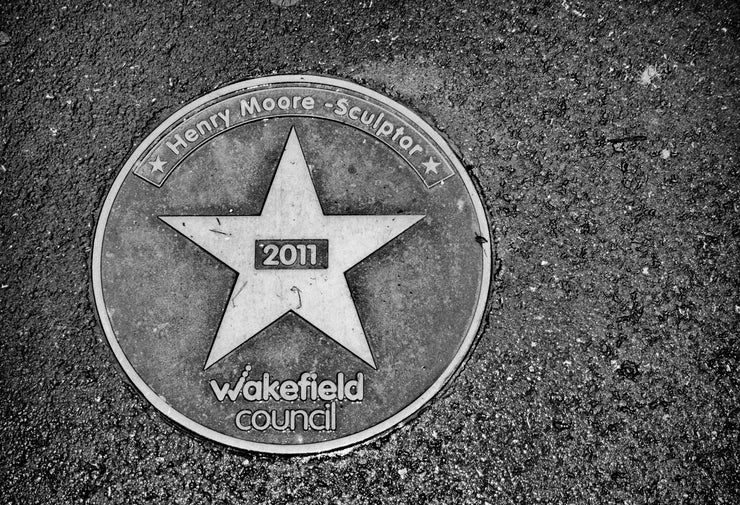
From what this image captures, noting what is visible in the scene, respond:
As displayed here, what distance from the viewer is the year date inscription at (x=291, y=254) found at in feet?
6.79

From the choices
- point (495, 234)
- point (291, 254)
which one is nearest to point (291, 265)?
point (291, 254)

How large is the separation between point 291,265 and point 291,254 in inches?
1.5

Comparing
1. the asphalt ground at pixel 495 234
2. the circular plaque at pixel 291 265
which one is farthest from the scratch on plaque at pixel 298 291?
the asphalt ground at pixel 495 234

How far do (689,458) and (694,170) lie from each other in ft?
3.29

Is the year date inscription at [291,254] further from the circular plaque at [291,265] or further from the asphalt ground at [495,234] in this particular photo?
the asphalt ground at [495,234]

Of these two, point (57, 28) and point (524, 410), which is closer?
point (524, 410)

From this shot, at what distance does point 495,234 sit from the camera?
214 centimetres

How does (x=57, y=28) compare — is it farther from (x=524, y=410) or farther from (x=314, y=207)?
(x=524, y=410)

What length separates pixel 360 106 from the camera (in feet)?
7.29

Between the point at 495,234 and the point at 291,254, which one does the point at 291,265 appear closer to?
the point at 291,254

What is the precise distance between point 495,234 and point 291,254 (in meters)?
0.72

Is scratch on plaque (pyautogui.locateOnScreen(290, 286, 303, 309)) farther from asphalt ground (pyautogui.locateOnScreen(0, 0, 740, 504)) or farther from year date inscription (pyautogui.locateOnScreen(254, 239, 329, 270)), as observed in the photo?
asphalt ground (pyautogui.locateOnScreen(0, 0, 740, 504))

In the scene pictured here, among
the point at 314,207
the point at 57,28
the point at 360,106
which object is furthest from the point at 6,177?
the point at 360,106

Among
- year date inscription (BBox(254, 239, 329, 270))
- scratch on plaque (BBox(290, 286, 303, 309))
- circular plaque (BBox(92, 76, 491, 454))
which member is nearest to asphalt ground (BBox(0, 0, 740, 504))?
circular plaque (BBox(92, 76, 491, 454))
